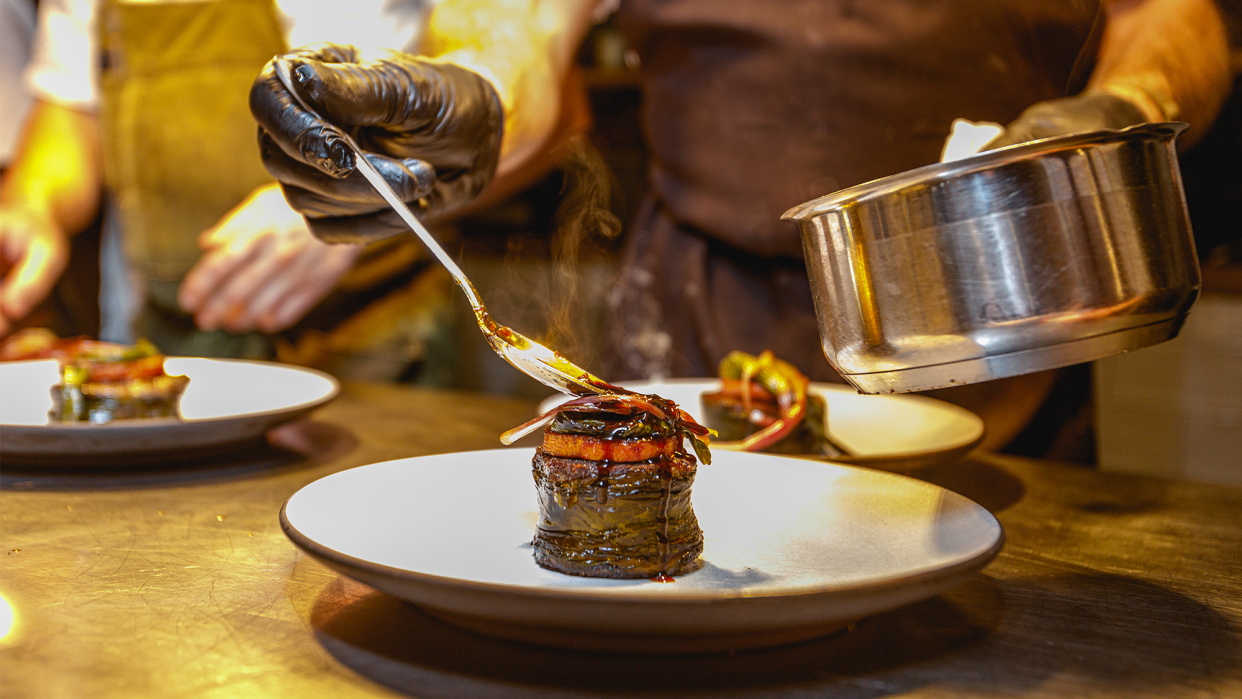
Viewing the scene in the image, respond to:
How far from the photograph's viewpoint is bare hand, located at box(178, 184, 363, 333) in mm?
2414

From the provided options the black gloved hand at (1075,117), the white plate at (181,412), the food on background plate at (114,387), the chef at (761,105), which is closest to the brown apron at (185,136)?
the chef at (761,105)

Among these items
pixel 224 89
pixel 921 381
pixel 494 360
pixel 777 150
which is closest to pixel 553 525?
pixel 921 381

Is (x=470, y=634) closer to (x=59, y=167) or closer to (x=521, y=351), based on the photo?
(x=521, y=351)

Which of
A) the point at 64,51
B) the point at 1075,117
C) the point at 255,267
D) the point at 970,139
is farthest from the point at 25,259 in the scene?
the point at 1075,117

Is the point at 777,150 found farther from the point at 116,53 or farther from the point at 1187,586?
the point at 116,53

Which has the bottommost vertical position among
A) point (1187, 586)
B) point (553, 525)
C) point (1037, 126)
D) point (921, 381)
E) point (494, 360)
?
point (494, 360)

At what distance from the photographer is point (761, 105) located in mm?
2068

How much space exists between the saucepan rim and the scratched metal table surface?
0.40m

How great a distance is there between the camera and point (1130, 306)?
0.82 m

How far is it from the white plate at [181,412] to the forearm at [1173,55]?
5.02 feet

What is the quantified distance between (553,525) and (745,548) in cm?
22

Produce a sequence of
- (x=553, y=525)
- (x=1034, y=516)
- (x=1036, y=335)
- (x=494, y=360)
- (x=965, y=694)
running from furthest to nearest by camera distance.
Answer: (x=494, y=360) → (x=1034, y=516) → (x=553, y=525) → (x=1036, y=335) → (x=965, y=694)

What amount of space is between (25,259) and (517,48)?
170cm

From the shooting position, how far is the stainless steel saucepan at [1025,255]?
81cm
